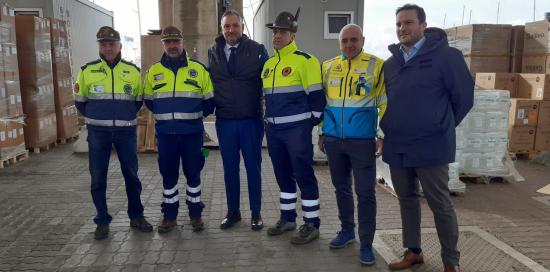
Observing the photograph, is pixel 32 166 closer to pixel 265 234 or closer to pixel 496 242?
pixel 265 234

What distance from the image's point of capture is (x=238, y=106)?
427 centimetres

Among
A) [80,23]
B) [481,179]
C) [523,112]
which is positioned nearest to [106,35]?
[481,179]

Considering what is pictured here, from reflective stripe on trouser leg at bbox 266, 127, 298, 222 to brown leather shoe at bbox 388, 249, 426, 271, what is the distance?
1.17 m

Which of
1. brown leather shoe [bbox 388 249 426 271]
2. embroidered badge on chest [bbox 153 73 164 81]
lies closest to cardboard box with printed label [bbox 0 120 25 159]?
embroidered badge on chest [bbox 153 73 164 81]

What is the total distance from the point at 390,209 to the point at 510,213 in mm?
1370

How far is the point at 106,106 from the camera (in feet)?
13.8

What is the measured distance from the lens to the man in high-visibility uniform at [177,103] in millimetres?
4219

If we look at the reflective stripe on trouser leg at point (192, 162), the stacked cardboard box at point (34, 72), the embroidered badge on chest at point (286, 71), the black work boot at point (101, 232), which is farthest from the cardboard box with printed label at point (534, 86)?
the stacked cardboard box at point (34, 72)

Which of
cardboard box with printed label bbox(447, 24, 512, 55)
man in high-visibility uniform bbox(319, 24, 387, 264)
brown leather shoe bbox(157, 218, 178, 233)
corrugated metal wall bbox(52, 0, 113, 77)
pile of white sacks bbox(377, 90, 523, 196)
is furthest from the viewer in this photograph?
corrugated metal wall bbox(52, 0, 113, 77)

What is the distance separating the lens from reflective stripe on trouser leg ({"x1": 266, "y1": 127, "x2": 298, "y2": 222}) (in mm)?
4177

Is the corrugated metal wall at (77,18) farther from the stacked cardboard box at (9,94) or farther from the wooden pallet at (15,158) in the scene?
the wooden pallet at (15,158)

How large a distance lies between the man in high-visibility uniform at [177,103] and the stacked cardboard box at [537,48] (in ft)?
25.7

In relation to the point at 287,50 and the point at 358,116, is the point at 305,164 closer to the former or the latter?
the point at 358,116

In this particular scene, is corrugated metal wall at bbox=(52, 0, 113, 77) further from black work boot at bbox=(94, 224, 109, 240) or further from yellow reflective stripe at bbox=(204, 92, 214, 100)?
yellow reflective stripe at bbox=(204, 92, 214, 100)
